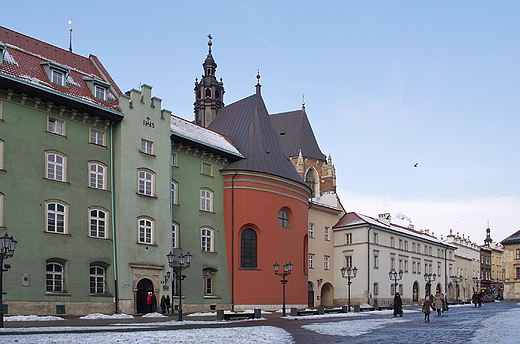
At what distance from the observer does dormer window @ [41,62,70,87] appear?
3228 cm

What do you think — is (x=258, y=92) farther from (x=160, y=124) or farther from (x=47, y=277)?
(x=47, y=277)

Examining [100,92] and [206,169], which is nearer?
[100,92]

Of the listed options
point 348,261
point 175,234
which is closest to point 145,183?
point 175,234

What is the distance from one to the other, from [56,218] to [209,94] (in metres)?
49.7

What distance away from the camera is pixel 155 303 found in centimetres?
3450

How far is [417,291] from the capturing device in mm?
71562

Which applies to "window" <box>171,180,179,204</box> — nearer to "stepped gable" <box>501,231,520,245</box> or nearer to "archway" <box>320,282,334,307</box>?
"archway" <box>320,282,334,307</box>

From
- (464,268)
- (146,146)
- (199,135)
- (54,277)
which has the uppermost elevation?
(199,135)

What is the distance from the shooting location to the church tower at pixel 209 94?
78281 millimetres

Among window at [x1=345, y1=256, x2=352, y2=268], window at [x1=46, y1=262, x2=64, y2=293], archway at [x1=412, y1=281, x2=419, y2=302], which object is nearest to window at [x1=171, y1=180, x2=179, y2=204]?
window at [x1=46, y1=262, x2=64, y2=293]

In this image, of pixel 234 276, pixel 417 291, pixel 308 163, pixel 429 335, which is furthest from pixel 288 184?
pixel 308 163

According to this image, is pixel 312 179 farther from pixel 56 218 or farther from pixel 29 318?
pixel 29 318

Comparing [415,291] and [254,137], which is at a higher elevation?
[254,137]

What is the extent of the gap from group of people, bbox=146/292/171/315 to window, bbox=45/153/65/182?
8788 millimetres
